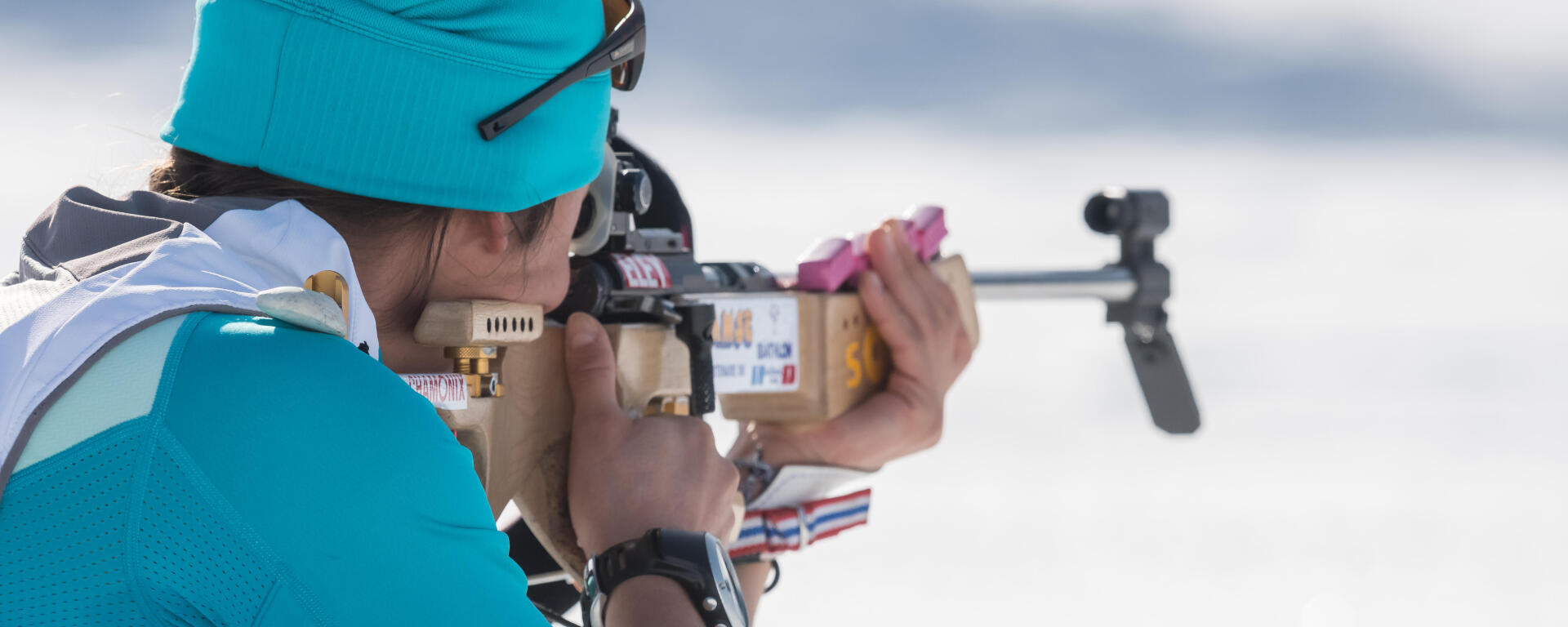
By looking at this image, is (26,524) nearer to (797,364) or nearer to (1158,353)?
(797,364)

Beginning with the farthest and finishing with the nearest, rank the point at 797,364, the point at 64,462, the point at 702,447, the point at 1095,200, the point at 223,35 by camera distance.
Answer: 1. the point at 1095,200
2. the point at 797,364
3. the point at 702,447
4. the point at 223,35
5. the point at 64,462

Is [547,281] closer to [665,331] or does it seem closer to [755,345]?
[665,331]

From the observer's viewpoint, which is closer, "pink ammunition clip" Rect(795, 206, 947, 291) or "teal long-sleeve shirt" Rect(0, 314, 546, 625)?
"teal long-sleeve shirt" Rect(0, 314, 546, 625)

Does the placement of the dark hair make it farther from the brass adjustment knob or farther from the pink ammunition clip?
the pink ammunition clip

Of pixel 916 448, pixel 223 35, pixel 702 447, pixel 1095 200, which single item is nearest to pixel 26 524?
pixel 223 35

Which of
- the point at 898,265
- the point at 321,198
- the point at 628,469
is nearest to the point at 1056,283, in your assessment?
the point at 898,265

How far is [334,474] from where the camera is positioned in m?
0.35

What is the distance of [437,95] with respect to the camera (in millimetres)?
490

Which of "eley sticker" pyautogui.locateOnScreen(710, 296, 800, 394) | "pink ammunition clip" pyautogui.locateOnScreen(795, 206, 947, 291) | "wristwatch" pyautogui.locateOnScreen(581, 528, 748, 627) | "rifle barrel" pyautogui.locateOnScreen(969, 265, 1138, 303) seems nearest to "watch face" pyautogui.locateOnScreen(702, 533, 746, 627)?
"wristwatch" pyautogui.locateOnScreen(581, 528, 748, 627)

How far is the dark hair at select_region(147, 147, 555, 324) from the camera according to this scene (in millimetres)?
487

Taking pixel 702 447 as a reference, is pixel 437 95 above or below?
above

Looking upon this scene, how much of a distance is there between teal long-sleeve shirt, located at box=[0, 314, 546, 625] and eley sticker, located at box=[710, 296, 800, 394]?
0.46 meters

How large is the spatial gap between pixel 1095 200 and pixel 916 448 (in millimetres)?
314

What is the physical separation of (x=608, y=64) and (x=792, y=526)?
1.51ft
